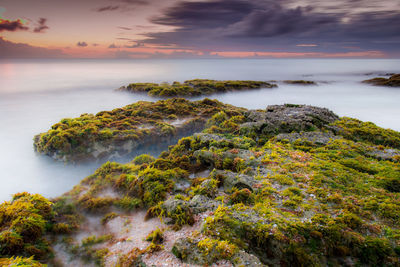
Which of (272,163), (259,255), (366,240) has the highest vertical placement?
(272,163)

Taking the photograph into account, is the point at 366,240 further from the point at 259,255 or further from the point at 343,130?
the point at 343,130

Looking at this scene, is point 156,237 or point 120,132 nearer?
point 156,237

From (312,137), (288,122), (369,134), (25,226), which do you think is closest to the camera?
(25,226)

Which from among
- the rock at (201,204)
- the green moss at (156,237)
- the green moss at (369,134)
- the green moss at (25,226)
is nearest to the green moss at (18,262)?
the green moss at (25,226)

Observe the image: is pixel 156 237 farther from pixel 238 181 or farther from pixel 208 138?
pixel 208 138

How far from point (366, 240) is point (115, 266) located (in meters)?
5.63

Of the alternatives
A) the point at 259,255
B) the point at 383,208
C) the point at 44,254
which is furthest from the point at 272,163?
the point at 44,254

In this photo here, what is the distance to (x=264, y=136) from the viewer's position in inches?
417

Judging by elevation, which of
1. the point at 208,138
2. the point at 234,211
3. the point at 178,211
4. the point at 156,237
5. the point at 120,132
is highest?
the point at 208,138

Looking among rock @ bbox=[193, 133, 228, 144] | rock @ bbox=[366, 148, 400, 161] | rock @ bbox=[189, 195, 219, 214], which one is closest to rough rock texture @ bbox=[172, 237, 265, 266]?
rock @ bbox=[189, 195, 219, 214]

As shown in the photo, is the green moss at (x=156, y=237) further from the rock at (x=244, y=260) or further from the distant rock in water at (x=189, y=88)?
the distant rock in water at (x=189, y=88)

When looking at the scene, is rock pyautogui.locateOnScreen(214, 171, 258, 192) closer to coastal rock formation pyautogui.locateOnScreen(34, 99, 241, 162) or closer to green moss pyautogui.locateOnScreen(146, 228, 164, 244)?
green moss pyautogui.locateOnScreen(146, 228, 164, 244)

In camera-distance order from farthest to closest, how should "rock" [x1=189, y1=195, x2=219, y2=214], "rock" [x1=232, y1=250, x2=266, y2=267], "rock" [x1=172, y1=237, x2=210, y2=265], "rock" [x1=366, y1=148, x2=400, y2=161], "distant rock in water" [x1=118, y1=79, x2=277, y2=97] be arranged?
"distant rock in water" [x1=118, y1=79, x2=277, y2=97]
"rock" [x1=366, y1=148, x2=400, y2=161]
"rock" [x1=189, y1=195, x2=219, y2=214]
"rock" [x1=172, y1=237, x2=210, y2=265]
"rock" [x1=232, y1=250, x2=266, y2=267]

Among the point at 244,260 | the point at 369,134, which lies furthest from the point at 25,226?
the point at 369,134
